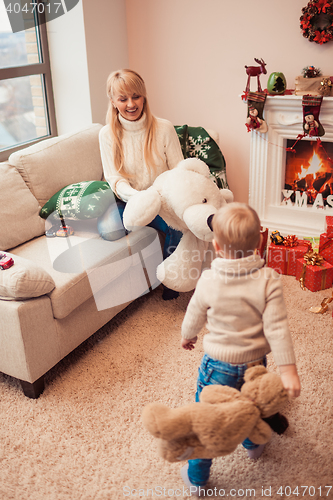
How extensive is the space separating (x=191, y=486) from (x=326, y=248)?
155 centimetres

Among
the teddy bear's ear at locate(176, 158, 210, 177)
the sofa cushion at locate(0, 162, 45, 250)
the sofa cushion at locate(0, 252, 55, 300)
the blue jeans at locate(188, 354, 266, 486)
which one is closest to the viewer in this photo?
the blue jeans at locate(188, 354, 266, 486)

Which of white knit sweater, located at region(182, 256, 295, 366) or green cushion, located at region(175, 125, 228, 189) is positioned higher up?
green cushion, located at region(175, 125, 228, 189)

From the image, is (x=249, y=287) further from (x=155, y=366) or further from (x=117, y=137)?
(x=117, y=137)

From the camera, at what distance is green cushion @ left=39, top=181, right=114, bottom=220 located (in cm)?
224

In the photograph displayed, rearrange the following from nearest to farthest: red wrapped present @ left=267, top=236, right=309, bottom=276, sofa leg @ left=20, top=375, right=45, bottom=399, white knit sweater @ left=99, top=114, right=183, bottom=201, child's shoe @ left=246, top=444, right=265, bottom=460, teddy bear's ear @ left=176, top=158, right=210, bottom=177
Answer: child's shoe @ left=246, top=444, right=265, bottom=460 → sofa leg @ left=20, top=375, right=45, bottom=399 → teddy bear's ear @ left=176, top=158, right=210, bottom=177 → white knit sweater @ left=99, top=114, right=183, bottom=201 → red wrapped present @ left=267, top=236, right=309, bottom=276

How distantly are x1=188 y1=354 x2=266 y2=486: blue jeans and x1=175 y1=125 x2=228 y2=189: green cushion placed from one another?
176cm

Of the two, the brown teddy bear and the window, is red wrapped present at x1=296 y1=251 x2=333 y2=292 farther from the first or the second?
the window

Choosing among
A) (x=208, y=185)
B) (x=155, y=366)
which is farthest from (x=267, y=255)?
(x=155, y=366)

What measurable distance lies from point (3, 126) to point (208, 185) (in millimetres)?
1576

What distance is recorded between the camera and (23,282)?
1.66 meters

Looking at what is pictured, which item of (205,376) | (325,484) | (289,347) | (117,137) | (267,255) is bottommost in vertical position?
(325,484)

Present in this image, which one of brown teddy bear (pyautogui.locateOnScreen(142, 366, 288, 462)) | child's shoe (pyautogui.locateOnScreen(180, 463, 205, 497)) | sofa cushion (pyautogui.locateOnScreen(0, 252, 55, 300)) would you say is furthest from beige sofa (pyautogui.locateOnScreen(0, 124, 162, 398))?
brown teddy bear (pyautogui.locateOnScreen(142, 366, 288, 462))

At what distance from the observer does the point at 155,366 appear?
1.94 meters

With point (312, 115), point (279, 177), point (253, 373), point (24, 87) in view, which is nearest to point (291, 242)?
point (279, 177)
